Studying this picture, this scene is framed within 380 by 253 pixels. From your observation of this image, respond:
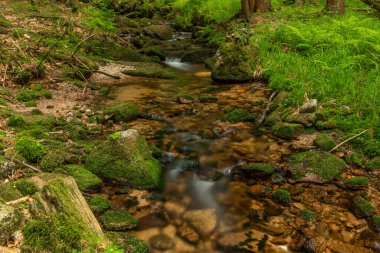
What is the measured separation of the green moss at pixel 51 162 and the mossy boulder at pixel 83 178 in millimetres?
125

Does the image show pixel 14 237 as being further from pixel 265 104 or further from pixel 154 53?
pixel 154 53

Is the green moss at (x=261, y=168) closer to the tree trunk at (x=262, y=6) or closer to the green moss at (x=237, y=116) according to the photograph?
the green moss at (x=237, y=116)

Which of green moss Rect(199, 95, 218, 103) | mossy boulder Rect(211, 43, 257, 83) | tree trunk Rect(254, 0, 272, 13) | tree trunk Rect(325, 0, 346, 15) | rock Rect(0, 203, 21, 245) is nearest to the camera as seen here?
rock Rect(0, 203, 21, 245)

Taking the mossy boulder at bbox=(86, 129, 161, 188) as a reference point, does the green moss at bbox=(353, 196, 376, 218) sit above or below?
Result: below

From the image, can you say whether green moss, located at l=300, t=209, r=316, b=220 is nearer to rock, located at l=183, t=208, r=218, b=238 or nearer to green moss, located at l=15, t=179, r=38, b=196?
rock, located at l=183, t=208, r=218, b=238

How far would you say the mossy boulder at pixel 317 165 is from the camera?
543cm

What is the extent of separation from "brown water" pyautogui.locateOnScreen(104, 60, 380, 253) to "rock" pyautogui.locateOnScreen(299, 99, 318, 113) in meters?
0.72

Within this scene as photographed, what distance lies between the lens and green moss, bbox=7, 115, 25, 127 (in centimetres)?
607

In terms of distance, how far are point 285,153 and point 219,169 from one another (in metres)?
1.23

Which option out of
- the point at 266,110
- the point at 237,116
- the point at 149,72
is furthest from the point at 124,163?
the point at 149,72

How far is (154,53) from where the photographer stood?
1339cm

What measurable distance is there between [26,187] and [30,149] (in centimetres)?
188

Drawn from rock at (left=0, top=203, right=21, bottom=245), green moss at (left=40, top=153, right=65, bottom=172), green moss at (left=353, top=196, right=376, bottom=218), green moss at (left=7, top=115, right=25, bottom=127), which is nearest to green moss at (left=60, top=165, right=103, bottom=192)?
green moss at (left=40, top=153, right=65, bottom=172)

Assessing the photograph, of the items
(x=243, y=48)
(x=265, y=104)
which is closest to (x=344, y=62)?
(x=265, y=104)
